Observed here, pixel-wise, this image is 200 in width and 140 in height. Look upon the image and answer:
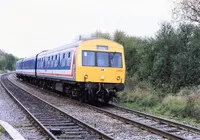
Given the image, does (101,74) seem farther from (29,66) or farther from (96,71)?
(29,66)

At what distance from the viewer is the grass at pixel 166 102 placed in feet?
45.9

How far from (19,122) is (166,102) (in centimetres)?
670

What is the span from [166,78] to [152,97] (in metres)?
4.12

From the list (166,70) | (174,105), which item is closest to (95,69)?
(174,105)

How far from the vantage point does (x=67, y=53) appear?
19.1 metres

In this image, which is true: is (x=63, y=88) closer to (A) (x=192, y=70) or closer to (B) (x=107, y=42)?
(B) (x=107, y=42)

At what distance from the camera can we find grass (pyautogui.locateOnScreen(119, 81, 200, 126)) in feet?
45.9

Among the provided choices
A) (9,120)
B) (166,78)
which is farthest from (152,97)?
(9,120)

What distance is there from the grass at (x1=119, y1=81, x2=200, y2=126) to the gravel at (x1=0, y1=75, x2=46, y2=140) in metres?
5.41

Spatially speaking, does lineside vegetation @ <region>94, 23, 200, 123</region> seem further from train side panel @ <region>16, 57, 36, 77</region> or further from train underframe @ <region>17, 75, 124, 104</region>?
train side panel @ <region>16, 57, 36, 77</region>

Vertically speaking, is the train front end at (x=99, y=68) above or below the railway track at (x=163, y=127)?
above

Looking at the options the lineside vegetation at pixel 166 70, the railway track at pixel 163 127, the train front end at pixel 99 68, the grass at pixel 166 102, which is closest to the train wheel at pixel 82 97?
the train front end at pixel 99 68

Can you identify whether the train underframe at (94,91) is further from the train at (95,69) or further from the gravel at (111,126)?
the gravel at (111,126)

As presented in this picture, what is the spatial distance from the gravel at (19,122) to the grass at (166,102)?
17.8 ft
